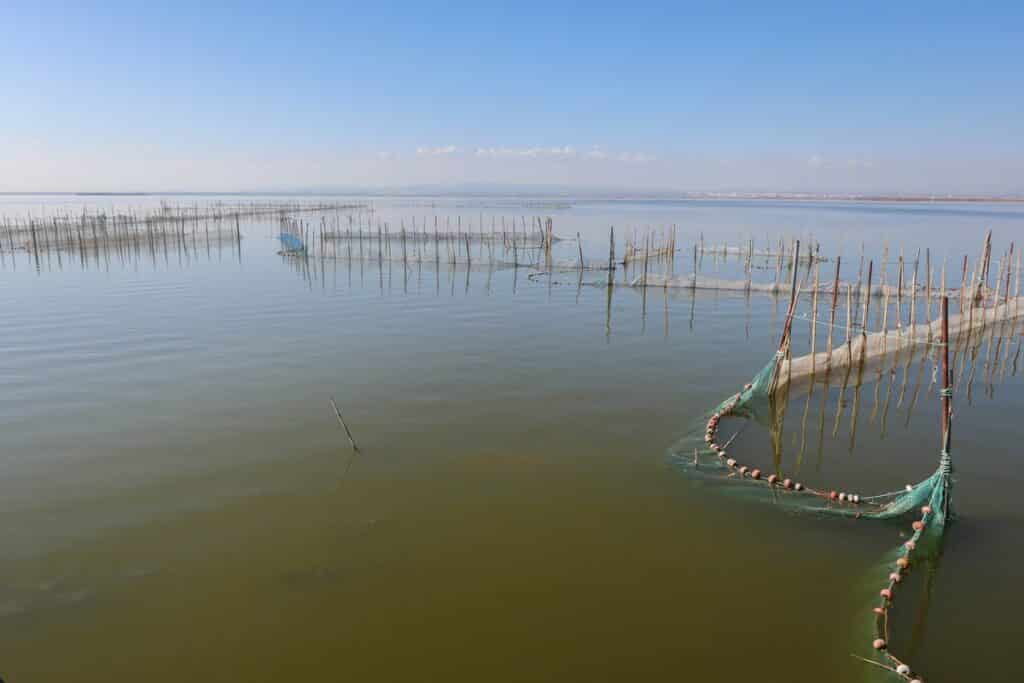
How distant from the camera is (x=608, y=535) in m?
5.82

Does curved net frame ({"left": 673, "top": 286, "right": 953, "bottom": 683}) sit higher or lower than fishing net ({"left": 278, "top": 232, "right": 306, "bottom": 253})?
lower

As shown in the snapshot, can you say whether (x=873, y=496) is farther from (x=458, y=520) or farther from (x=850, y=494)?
(x=458, y=520)

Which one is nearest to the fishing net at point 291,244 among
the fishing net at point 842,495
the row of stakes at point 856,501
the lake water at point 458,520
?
the lake water at point 458,520

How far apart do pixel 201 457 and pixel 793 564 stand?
20.9 ft

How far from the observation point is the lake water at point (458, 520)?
4395 mm

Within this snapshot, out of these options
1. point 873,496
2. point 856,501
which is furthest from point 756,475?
point 873,496

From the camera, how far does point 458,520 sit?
606cm

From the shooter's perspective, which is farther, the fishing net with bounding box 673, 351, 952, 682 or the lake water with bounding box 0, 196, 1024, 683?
the fishing net with bounding box 673, 351, 952, 682

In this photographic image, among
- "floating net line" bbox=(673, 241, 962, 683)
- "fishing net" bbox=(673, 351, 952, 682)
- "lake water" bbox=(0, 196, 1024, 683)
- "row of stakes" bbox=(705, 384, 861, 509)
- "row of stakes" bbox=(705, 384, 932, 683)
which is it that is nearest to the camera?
"row of stakes" bbox=(705, 384, 932, 683)

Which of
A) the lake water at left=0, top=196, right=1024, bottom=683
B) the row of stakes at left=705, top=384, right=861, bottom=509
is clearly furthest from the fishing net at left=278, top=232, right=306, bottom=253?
the row of stakes at left=705, top=384, right=861, bottom=509

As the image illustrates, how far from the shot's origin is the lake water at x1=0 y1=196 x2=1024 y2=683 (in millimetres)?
4395

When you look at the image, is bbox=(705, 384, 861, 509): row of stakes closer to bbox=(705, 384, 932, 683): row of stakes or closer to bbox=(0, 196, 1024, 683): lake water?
bbox=(705, 384, 932, 683): row of stakes

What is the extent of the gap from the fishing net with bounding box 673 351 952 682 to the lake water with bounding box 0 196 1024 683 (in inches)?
6.6

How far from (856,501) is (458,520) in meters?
3.91
